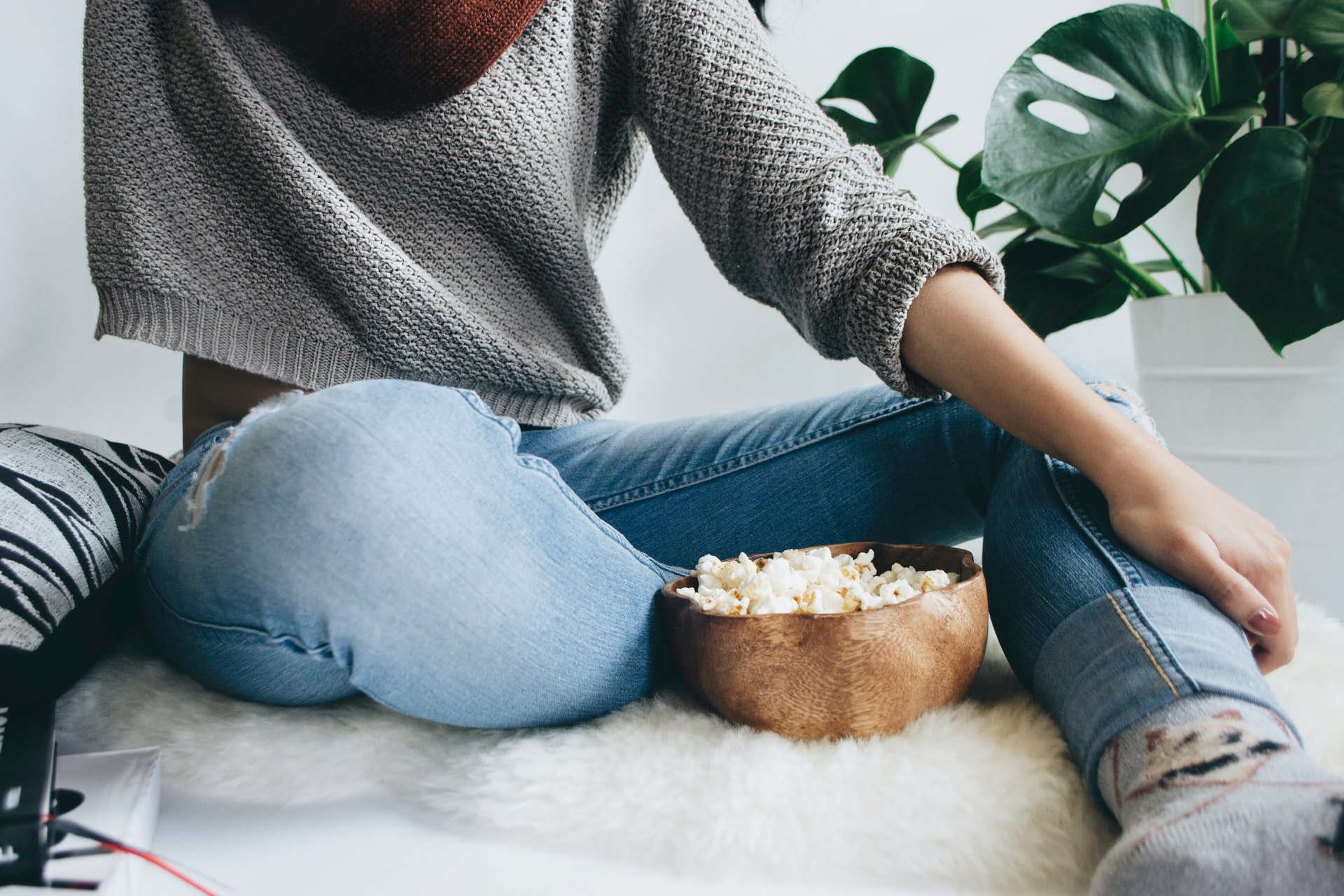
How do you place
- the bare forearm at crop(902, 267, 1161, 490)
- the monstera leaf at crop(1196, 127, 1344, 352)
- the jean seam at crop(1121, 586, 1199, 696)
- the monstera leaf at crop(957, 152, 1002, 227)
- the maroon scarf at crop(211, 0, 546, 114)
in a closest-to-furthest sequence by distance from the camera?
1. the jean seam at crop(1121, 586, 1199, 696)
2. the bare forearm at crop(902, 267, 1161, 490)
3. the maroon scarf at crop(211, 0, 546, 114)
4. the monstera leaf at crop(1196, 127, 1344, 352)
5. the monstera leaf at crop(957, 152, 1002, 227)

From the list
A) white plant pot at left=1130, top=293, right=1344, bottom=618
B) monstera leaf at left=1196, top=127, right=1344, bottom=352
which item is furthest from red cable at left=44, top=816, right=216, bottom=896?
white plant pot at left=1130, top=293, right=1344, bottom=618

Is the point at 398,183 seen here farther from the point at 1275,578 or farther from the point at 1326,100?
the point at 1326,100

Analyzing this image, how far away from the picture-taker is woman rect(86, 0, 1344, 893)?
0.44 metres

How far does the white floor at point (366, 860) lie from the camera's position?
1.42 ft

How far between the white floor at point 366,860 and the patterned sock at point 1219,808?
117 mm

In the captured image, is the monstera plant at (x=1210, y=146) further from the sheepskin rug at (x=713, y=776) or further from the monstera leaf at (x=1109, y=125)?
the sheepskin rug at (x=713, y=776)

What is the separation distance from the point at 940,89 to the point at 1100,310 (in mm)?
519

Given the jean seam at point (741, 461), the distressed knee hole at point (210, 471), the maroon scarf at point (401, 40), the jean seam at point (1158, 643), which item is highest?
the maroon scarf at point (401, 40)

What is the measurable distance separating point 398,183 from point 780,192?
34 cm

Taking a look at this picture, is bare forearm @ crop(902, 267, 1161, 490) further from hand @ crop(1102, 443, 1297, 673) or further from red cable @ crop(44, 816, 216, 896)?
red cable @ crop(44, 816, 216, 896)

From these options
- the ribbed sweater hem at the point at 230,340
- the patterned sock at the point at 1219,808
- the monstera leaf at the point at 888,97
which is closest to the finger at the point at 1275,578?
the patterned sock at the point at 1219,808

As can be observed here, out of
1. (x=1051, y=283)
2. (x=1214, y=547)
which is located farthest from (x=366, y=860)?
(x=1051, y=283)

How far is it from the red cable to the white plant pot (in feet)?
3.68

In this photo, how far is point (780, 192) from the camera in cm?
66
